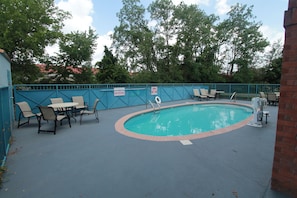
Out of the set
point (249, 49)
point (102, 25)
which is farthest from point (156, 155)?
point (249, 49)

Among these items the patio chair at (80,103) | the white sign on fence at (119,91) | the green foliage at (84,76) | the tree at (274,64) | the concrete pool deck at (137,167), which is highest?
the tree at (274,64)

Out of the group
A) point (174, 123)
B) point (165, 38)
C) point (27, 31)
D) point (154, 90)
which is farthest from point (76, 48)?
point (174, 123)

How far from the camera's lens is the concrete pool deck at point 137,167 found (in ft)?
6.80

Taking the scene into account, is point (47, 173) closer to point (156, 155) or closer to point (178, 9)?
point (156, 155)

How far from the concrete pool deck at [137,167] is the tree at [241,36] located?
56.1 feet

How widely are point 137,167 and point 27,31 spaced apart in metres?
12.0

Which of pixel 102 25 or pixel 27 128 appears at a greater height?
pixel 102 25

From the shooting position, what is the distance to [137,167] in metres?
2.64

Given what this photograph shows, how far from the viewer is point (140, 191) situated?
206 cm

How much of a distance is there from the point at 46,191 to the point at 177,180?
181 centimetres

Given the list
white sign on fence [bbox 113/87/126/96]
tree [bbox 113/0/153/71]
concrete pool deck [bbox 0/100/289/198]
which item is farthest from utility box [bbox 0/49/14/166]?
tree [bbox 113/0/153/71]

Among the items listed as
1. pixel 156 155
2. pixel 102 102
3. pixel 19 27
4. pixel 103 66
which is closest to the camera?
pixel 156 155

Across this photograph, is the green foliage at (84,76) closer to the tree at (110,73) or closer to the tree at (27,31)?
the tree at (110,73)

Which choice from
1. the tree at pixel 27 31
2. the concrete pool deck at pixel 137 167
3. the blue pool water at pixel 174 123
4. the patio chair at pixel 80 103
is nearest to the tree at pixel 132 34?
the tree at pixel 27 31
